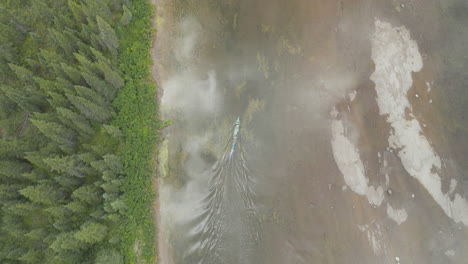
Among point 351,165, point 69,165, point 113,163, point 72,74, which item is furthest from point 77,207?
point 351,165

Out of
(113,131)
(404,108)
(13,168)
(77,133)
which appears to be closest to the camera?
(13,168)

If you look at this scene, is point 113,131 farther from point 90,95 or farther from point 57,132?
point 57,132

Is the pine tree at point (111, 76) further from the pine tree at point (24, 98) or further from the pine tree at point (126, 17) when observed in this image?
the pine tree at point (24, 98)

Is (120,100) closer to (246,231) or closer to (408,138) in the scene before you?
(246,231)

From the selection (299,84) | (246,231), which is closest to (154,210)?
(246,231)

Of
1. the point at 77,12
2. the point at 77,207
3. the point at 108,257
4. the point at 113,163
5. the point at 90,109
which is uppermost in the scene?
the point at 77,12
